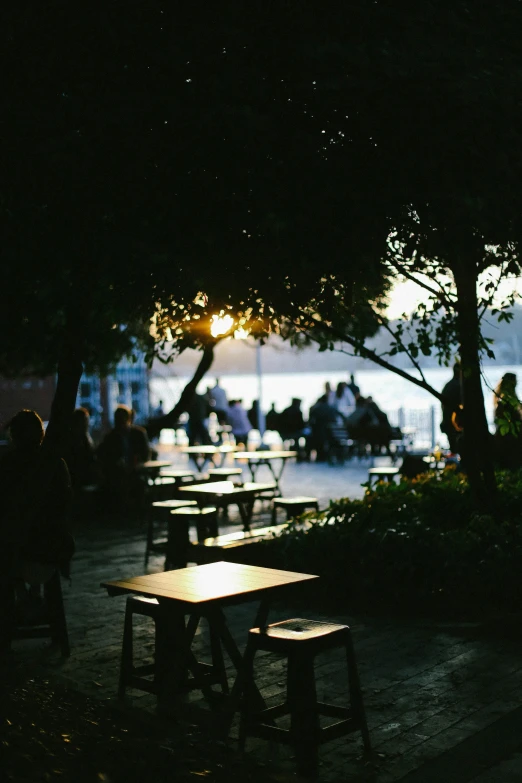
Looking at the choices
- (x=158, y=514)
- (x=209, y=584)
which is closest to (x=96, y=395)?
A: (x=158, y=514)

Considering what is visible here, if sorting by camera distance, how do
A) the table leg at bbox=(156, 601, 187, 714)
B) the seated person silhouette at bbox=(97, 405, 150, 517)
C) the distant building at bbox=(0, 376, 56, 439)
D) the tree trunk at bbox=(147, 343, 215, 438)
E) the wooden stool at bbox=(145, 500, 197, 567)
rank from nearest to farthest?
the table leg at bbox=(156, 601, 187, 714) → the wooden stool at bbox=(145, 500, 197, 567) → the seated person silhouette at bbox=(97, 405, 150, 517) → the tree trunk at bbox=(147, 343, 215, 438) → the distant building at bbox=(0, 376, 56, 439)

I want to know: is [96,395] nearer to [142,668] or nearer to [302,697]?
[142,668]

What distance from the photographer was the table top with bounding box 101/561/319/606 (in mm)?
4742

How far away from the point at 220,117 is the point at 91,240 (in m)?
1.04

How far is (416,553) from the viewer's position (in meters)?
7.73

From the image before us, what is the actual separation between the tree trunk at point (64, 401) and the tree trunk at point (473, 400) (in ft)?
13.1

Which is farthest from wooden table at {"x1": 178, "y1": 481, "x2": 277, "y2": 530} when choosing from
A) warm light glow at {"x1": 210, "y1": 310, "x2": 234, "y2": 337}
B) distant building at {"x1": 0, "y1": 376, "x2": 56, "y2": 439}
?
distant building at {"x1": 0, "y1": 376, "x2": 56, "y2": 439}

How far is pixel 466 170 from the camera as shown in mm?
4883

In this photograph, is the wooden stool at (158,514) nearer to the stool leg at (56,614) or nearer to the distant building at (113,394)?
the stool leg at (56,614)

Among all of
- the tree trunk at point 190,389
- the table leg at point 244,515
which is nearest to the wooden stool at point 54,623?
the table leg at point 244,515

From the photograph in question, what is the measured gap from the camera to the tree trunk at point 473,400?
8.43 metres

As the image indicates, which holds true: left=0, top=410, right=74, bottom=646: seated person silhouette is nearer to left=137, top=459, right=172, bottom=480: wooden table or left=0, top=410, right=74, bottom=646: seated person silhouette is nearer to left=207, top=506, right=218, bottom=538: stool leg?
left=207, top=506, right=218, bottom=538: stool leg

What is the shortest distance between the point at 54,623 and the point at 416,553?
293 centimetres

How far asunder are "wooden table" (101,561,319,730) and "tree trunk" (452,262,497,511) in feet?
12.4
